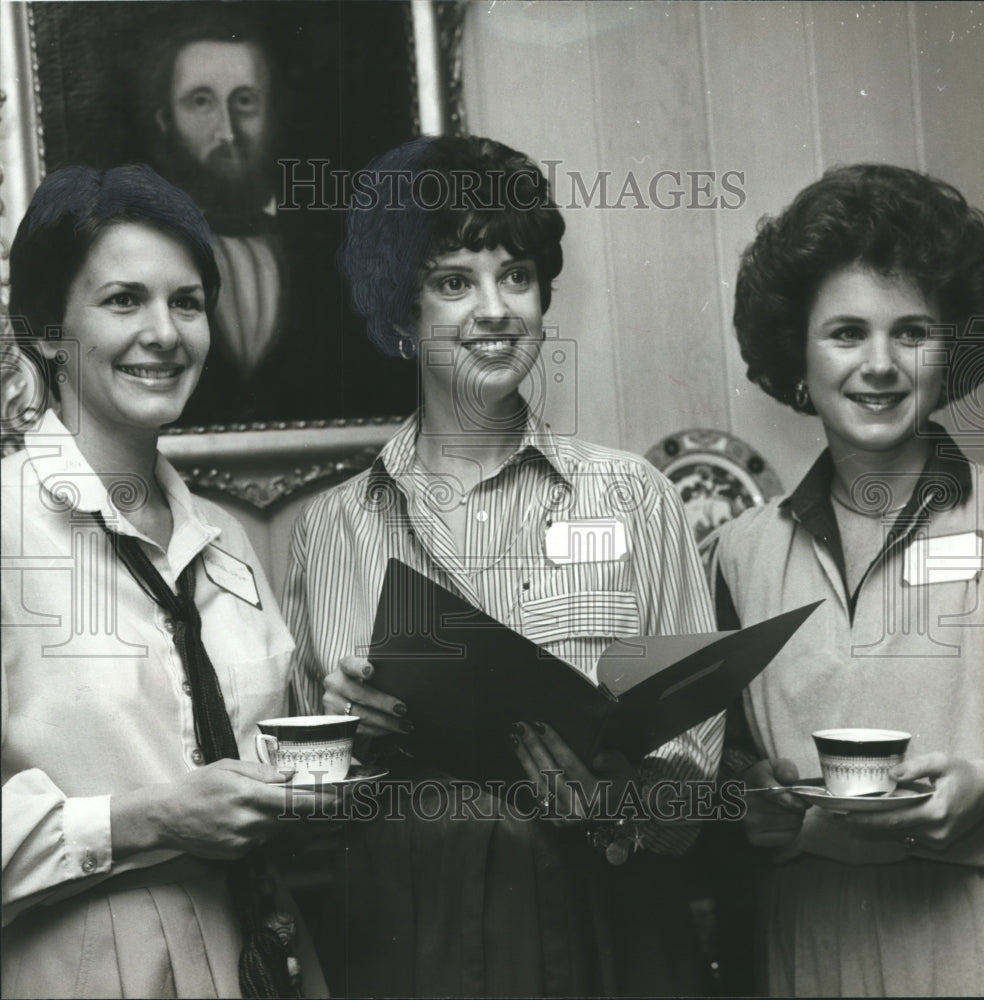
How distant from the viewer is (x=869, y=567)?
1345mm

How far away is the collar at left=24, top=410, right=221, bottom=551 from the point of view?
4.14ft

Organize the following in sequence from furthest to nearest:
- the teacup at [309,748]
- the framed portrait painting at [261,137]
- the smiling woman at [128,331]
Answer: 1. the framed portrait painting at [261,137]
2. the smiling woman at [128,331]
3. the teacup at [309,748]

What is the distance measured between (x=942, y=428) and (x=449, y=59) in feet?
2.20

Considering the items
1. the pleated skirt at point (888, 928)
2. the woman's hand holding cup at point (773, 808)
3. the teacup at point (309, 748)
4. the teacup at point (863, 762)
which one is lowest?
the pleated skirt at point (888, 928)

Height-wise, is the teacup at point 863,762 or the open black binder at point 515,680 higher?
the open black binder at point 515,680

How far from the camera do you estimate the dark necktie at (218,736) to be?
122 cm

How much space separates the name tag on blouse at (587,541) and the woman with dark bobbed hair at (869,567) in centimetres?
14

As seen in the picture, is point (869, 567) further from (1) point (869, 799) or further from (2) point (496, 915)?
(2) point (496, 915)

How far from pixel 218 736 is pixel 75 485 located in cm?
29

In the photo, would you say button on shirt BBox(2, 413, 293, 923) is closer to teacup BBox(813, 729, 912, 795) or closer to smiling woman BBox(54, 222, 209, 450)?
smiling woman BBox(54, 222, 209, 450)
